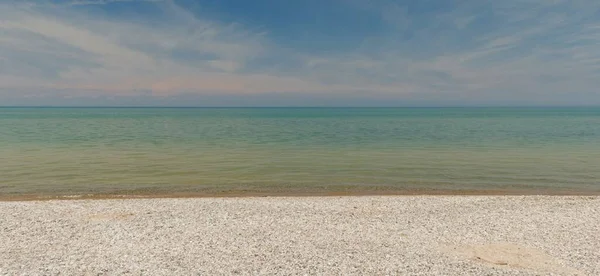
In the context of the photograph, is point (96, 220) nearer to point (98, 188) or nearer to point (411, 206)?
point (98, 188)

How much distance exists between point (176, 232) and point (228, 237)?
1662 millimetres

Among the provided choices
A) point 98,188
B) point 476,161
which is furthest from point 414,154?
point 98,188

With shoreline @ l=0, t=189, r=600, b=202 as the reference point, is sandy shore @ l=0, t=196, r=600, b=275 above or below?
above

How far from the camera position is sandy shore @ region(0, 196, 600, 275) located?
8508 mm

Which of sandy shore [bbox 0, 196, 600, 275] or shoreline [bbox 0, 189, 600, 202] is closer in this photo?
sandy shore [bbox 0, 196, 600, 275]

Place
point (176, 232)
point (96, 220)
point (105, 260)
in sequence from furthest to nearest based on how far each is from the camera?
point (96, 220) < point (176, 232) < point (105, 260)

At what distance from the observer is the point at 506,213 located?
13.3 meters

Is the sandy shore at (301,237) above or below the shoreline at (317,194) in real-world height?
above

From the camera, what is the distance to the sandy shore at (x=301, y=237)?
851cm

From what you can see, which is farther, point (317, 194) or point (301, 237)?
point (317, 194)

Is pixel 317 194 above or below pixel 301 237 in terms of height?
below

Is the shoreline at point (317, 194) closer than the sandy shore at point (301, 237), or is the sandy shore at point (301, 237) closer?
the sandy shore at point (301, 237)

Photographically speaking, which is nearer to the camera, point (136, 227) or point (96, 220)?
point (136, 227)

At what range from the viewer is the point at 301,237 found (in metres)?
10.6
